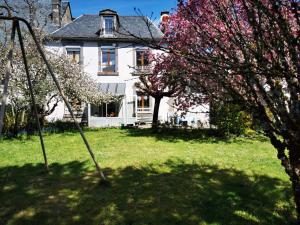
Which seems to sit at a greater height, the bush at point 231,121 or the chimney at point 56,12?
the chimney at point 56,12

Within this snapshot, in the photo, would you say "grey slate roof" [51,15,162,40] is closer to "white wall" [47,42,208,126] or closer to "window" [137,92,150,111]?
"white wall" [47,42,208,126]

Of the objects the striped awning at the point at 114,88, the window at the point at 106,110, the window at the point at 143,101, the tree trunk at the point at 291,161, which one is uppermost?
the striped awning at the point at 114,88

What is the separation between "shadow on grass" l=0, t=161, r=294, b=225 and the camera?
5539 mm

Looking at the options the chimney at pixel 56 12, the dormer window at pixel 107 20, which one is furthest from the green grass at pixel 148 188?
the chimney at pixel 56 12

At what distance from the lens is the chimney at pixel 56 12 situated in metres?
28.0

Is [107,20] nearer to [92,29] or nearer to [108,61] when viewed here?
[92,29]

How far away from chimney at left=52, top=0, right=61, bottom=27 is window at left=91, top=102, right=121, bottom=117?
824cm

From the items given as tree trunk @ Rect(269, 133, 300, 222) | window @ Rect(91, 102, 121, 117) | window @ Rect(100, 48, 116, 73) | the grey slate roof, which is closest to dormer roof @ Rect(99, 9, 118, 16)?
the grey slate roof

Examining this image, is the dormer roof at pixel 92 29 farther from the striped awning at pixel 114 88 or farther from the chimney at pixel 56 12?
the striped awning at pixel 114 88

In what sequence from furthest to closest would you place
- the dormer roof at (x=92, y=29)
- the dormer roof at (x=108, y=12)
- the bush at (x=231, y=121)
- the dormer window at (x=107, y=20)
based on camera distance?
the dormer roof at (x=108, y=12), the dormer window at (x=107, y=20), the dormer roof at (x=92, y=29), the bush at (x=231, y=121)

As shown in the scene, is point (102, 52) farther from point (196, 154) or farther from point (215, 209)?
point (215, 209)

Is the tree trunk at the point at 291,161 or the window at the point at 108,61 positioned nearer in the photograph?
the tree trunk at the point at 291,161

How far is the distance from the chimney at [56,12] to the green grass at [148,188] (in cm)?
1930

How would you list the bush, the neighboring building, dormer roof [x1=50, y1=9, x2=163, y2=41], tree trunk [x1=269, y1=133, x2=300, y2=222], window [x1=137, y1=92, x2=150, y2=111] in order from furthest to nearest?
window [x1=137, y1=92, x2=150, y2=111], the neighboring building, dormer roof [x1=50, y1=9, x2=163, y2=41], the bush, tree trunk [x1=269, y1=133, x2=300, y2=222]
